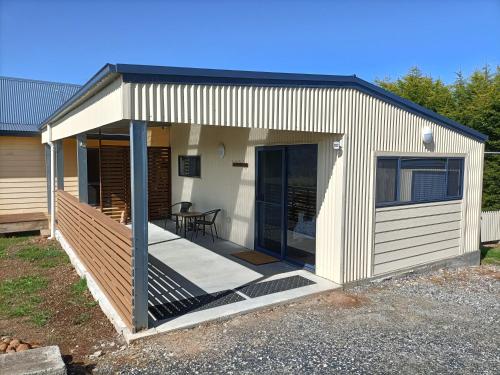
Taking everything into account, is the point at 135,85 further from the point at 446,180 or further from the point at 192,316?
the point at 446,180

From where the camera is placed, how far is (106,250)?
4980 millimetres

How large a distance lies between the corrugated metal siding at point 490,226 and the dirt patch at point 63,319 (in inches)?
359

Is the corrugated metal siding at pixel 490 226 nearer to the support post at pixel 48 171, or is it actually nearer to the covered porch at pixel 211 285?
the covered porch at pixel 211 285

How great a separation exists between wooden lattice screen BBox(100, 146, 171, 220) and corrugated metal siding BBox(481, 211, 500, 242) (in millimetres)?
8389

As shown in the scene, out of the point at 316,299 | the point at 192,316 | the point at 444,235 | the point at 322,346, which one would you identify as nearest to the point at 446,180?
the point at 444,235

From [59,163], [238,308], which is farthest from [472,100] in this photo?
[59,163]

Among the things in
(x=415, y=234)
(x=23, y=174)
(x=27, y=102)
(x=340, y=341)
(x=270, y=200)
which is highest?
(x=27, y=102)

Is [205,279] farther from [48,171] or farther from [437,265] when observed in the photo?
[48,171]

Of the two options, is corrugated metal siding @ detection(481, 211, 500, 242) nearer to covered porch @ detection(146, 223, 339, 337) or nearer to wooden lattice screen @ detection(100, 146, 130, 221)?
covered porch @ detection(146, 223, 339, 337)

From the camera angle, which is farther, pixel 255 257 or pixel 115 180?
pixel 115 180

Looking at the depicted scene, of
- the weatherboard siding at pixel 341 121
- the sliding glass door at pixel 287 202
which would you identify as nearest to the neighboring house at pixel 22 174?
the weatherboard siding at pixel 341 121

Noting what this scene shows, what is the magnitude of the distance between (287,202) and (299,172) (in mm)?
620

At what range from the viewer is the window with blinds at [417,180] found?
6.15m

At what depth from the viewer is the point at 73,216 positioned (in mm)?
7375
